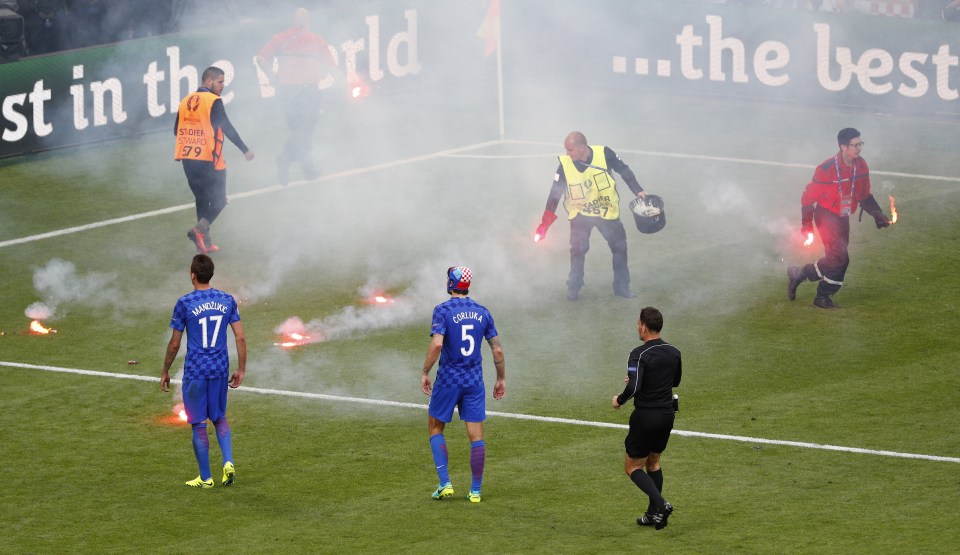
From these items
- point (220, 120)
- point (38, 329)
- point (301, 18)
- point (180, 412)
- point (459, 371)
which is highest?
point (301, 18)

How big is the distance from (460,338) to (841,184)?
7.31 m

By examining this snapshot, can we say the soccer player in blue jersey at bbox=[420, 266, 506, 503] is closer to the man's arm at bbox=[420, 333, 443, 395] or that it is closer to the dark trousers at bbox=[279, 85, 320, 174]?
the man's arm at bbox=[420, 333, 443, 395]

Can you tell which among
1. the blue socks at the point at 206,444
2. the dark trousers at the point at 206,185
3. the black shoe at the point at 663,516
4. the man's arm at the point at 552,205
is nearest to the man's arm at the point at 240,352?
the blue socks at the point at 206,444

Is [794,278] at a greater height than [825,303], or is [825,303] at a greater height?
[794,278]

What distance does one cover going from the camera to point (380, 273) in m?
21.5

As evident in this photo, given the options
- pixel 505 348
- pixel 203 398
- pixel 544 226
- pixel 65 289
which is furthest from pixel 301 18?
pixel 203 398

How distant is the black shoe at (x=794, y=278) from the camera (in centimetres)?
1977

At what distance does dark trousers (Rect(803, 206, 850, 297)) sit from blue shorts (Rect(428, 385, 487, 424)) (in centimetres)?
→ 706

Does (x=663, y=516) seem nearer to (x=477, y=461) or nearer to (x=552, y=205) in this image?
(x=477, y=461)

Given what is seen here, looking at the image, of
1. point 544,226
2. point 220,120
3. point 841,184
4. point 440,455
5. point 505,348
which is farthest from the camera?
point 220,120

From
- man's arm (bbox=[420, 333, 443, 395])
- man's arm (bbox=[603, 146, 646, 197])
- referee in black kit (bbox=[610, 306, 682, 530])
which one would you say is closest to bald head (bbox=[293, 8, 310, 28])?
man's arm (bbox=[603, 146, 646, 197])

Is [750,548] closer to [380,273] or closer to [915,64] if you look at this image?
[380,273]

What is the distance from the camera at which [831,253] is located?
755 inches

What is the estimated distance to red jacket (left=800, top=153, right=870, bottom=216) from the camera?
1895 centimetres
